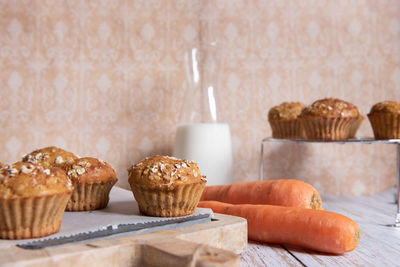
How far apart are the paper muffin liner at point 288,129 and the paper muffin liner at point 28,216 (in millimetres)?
1550

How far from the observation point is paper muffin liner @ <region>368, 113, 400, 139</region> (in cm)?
211

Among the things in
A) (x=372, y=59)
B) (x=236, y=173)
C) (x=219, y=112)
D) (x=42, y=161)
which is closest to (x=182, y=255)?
(x=42, y=161)

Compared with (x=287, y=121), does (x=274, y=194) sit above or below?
below

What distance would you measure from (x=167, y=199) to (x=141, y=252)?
29cm

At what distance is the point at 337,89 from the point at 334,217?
1.59 m

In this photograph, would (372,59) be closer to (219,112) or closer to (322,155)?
(322,155)

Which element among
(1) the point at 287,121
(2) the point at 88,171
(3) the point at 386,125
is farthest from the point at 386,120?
(2) the point at 88,171

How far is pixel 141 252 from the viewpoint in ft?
3.68

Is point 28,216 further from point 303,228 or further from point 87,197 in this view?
point 303,228

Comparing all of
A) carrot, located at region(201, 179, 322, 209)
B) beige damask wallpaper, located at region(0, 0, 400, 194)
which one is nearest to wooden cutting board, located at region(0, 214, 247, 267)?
carrot, located at region(201, 179, 322, 209)

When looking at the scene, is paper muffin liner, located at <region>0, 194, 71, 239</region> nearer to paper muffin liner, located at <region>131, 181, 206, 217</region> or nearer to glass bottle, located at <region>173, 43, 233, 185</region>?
paper muffin liner, located at <region>131, 181, 206, 217</region>

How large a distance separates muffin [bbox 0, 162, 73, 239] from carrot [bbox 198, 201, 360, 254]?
0.74 metres

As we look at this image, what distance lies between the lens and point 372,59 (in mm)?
2908

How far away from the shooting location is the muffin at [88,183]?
1.50 m
